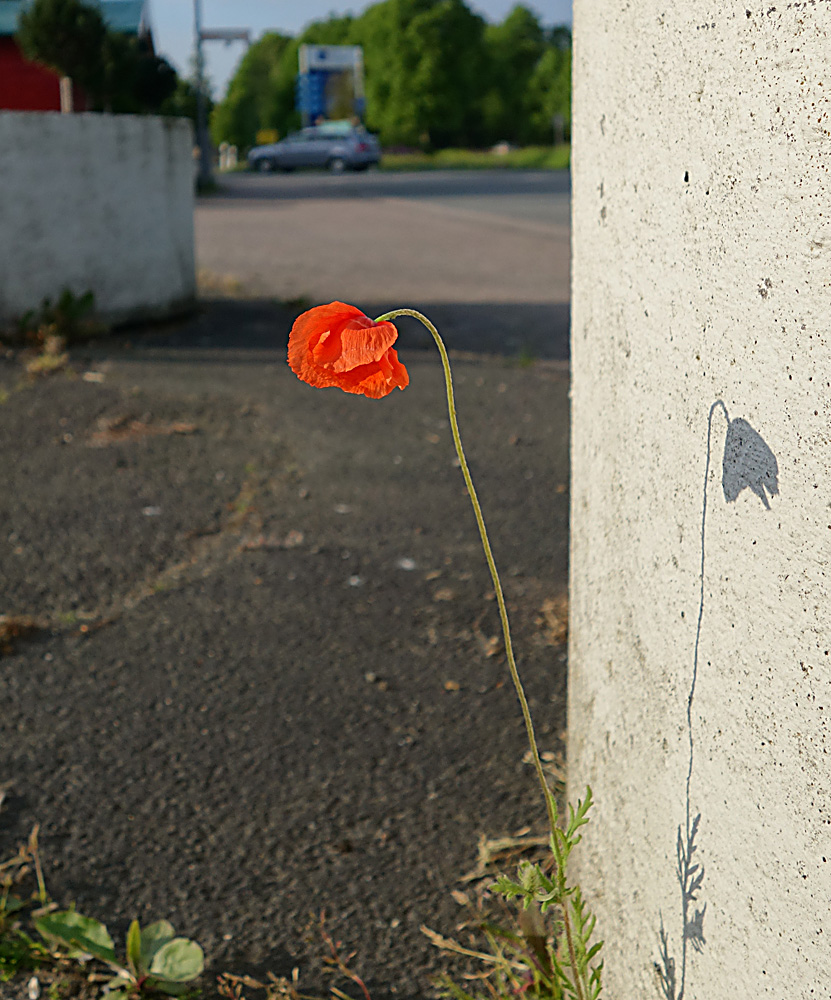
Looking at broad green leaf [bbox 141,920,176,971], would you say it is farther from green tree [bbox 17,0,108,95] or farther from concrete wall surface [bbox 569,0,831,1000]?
green tree [bbox 17,0,108,95]

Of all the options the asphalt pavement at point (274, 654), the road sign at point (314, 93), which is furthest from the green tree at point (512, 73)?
the asphalt pavement at point (274, 654)

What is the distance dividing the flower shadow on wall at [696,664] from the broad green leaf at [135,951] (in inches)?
39.3

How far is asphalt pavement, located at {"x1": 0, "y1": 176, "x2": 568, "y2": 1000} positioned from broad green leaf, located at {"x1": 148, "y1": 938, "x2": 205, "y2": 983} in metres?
0.11

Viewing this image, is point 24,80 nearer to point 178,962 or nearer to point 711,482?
point 178,962

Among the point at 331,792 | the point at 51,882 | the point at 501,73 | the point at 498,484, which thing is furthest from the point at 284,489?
the point at 501,73

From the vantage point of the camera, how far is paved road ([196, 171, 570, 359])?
856 centimetres

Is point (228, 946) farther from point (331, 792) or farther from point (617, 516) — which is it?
point (617, 516)

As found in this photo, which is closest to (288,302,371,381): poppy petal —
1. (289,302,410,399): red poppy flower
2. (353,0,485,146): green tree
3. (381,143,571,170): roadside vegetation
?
(289,302,410,399): red poppy flower

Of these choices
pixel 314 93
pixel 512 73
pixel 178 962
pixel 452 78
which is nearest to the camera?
pixel 178 962

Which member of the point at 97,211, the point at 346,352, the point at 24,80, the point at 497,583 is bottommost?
the point at 497,583

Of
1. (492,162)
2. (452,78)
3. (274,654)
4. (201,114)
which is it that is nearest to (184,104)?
(201,114)

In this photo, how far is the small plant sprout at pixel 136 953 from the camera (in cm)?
188

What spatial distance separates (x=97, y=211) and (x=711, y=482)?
689 cm

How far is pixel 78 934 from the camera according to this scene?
6.36ft
